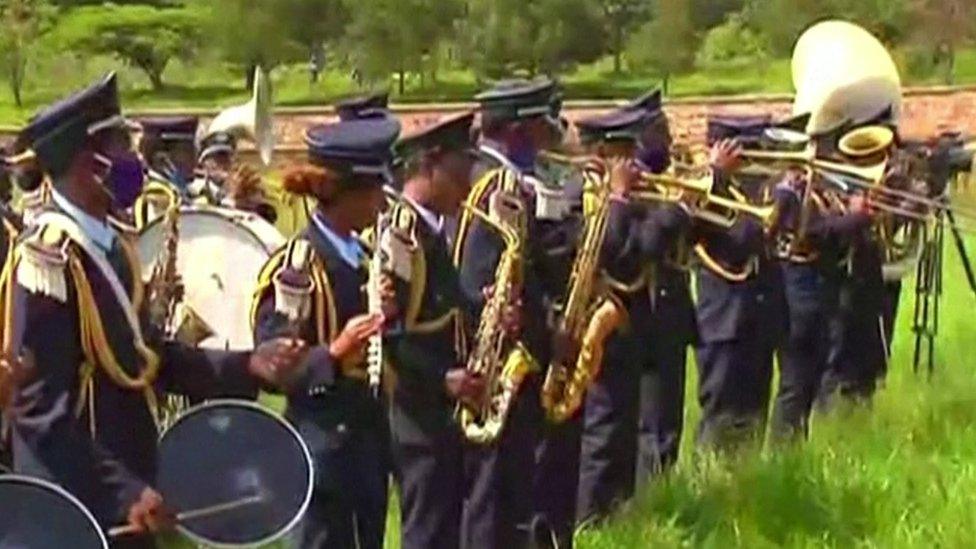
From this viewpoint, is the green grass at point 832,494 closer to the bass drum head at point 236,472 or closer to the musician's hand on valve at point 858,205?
the musician's hand on valve at point 858,205

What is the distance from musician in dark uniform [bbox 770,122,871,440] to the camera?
35.7ft

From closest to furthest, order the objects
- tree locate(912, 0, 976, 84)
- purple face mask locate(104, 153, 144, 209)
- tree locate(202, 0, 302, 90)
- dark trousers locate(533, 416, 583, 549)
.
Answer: purple face mask locate(104, 153, 144, 209)
dark trousers locate(533, 416, 583, 549)
tree locate(202, 0, 302, 90)
tree locate(912, 0, 976, 84)

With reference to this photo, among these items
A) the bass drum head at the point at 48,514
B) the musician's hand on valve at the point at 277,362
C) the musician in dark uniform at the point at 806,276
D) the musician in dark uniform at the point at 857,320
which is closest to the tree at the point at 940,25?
the musician in dark uniform at the point at 857,320

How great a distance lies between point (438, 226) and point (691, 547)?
163 cm

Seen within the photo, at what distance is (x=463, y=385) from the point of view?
715 centimetres

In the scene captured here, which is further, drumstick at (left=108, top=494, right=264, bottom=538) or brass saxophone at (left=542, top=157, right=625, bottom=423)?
brass saxophone at (left=542, top=157, right=625, bottom=423)

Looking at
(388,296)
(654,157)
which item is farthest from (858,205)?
(388,296)

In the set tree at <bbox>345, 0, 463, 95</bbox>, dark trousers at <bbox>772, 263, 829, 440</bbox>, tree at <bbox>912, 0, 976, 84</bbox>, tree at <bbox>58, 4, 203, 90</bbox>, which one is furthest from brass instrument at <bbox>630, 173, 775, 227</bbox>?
tree at <bbox>58, 4, 203, 90</bbox>

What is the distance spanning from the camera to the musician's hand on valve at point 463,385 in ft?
23.4

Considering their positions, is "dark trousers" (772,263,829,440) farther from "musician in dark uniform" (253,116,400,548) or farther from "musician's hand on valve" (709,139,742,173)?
"musician in dark uniform" (253,116,400,548)

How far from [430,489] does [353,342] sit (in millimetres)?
1185

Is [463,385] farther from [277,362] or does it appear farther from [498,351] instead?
[277,362]

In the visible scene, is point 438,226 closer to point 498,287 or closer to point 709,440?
point 498,287

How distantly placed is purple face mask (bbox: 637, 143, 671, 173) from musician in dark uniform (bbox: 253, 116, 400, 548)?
282cm
